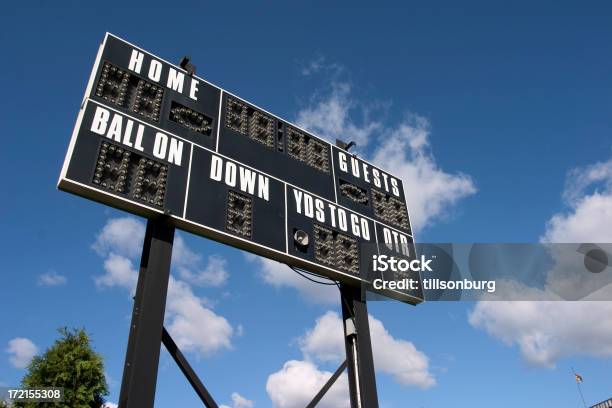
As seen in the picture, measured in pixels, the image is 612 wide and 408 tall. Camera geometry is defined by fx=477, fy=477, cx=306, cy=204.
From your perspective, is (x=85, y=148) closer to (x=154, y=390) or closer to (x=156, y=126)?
(x=156, y=126)

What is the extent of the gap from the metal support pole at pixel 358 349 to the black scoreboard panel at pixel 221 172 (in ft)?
1.88

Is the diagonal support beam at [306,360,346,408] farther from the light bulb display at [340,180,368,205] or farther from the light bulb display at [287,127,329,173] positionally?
the light bulb display at [287,127,329,173]

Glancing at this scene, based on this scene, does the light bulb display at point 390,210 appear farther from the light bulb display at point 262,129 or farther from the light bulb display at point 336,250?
the light bulb display at point 262,129

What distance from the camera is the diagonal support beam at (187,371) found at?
8586 mm

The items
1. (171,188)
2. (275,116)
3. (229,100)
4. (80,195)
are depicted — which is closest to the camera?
(80,195)

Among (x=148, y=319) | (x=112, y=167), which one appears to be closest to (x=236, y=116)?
(x=112, y=167)

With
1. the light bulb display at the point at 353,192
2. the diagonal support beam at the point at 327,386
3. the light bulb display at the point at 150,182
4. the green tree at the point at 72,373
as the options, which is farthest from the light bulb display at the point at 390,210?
the green tree at the point at 72,373

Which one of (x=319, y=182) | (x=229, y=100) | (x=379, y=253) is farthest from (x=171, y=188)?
(x=379, y=253)

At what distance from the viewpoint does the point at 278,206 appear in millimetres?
11062

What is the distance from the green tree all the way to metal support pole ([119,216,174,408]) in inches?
735

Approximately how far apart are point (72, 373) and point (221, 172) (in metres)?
19.4

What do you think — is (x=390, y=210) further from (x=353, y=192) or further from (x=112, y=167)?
(x=112, y=167)

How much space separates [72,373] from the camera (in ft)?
→ 79.3

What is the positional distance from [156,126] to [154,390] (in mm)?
5205
